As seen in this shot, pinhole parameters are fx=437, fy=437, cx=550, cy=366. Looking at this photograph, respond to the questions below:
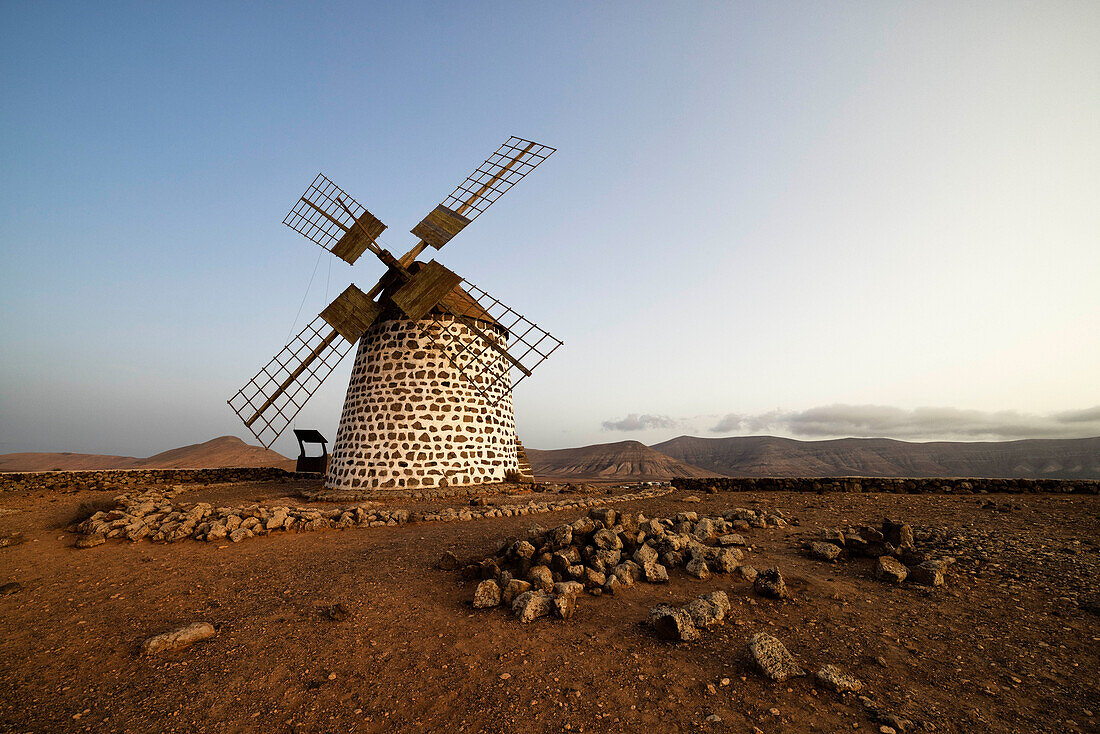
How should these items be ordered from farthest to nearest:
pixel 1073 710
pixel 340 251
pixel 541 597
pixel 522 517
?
pixel 340 251, pixel 522 517, pixel 541 597, pixel 1073 710

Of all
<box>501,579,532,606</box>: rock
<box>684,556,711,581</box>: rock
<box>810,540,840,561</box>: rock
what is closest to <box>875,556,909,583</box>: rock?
<box>810,540,840,561</box>: rock

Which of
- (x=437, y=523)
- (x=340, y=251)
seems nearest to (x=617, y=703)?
(x=437, y=523)

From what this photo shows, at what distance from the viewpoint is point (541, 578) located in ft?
18.0

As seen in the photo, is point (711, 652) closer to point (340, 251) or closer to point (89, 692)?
point (89, 692)

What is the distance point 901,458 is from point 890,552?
78706mm

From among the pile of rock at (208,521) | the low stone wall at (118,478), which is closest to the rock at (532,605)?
the pile of rock at (208,521)

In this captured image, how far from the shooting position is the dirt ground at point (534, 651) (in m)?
3.30

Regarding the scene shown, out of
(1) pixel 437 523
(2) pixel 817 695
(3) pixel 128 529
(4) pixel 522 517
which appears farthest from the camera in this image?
(4) pixel 522 517

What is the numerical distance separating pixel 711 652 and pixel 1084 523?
354 inches

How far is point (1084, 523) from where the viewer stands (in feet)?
25.7

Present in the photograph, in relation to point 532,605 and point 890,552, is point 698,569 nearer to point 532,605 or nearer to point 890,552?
point 532,605

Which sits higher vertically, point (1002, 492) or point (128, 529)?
Answer: point (128, 529)

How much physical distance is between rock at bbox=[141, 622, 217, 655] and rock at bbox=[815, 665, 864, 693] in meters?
5.97

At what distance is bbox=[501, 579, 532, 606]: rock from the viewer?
515cm
